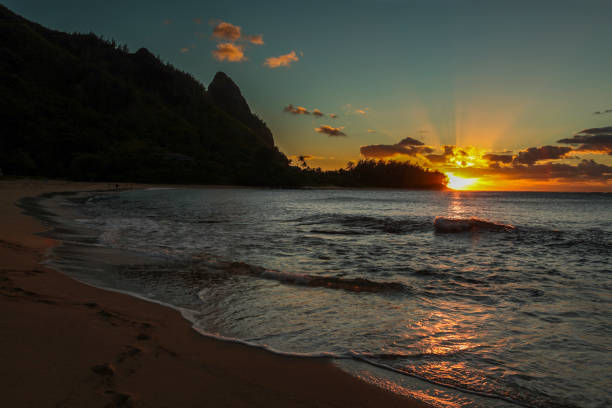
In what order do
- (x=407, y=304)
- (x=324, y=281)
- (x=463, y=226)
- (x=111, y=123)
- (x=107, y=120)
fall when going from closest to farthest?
(x=407, y=304), (x=324, y=281), (x=463, y=226), (x=111, y=123), (x=107, y=120)

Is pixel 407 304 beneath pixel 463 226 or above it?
beneath

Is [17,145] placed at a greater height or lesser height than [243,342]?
greater

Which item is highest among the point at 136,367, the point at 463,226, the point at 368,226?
the point at 136,367

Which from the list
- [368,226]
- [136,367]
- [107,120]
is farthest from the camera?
[107,120]

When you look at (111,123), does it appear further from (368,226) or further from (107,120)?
(368,226)

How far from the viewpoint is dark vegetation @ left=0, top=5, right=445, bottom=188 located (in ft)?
323

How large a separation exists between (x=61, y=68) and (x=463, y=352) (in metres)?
173

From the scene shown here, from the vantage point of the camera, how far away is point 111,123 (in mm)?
128125

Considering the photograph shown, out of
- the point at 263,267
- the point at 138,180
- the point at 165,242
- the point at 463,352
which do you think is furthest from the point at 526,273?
the point at 138,180

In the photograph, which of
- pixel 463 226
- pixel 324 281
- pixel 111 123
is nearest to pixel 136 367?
pixel 324 281

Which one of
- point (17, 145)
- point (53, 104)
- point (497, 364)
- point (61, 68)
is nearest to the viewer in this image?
point (497, 364)

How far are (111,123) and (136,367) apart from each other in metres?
148

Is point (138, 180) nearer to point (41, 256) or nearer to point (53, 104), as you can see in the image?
point (53, 104)

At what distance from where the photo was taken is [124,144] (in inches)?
4592
